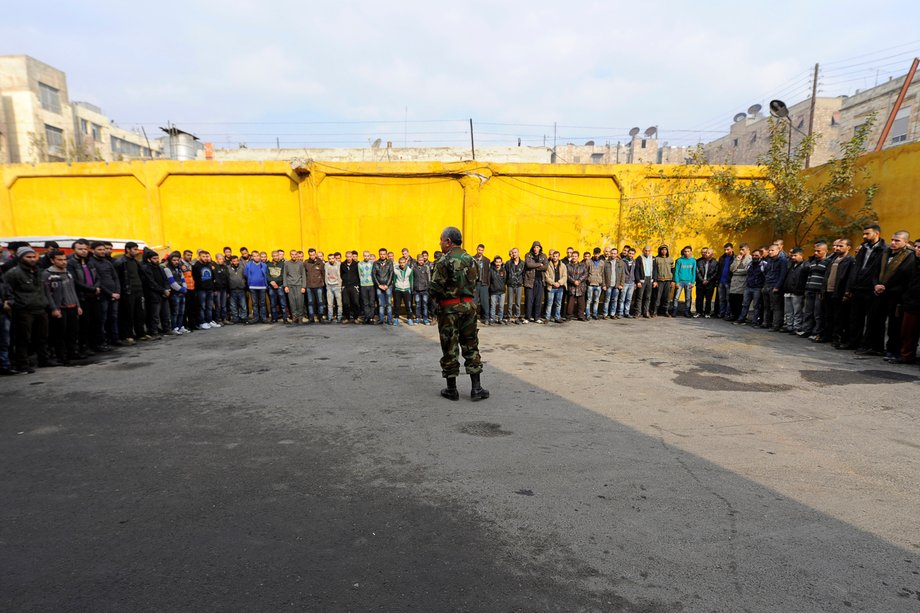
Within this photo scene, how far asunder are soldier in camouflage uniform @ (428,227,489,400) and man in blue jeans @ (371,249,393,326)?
5887mm

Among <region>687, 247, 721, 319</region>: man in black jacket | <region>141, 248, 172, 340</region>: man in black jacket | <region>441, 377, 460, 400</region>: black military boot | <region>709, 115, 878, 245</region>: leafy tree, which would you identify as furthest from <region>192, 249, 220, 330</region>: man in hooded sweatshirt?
<region>709, 115, 878, 245</region>: leafy tree

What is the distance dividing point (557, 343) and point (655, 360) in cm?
192

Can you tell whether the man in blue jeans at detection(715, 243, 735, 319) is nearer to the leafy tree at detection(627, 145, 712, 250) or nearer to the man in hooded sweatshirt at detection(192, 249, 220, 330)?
the leafy tree at detection(627, 145, 712, 250)

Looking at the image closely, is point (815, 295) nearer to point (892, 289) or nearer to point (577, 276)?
point (892, 289)

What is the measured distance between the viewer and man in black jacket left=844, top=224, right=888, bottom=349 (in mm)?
7922

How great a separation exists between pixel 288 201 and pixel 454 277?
9475mm

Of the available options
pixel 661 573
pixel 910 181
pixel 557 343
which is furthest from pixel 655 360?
pixel 910 181

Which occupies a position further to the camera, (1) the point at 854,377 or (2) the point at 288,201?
(2) the point at 288,201

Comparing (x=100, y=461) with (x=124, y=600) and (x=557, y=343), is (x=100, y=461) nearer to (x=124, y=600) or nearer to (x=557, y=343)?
(x=124, y=600)

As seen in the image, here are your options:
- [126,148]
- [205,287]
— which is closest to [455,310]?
[205,287]

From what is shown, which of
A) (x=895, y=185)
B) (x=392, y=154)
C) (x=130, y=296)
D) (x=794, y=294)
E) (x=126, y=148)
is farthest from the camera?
(x=126, y=148)

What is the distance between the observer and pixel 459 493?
3.41 meters

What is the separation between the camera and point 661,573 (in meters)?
2.58

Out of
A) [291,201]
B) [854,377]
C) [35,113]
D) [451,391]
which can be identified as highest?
[35,113]
